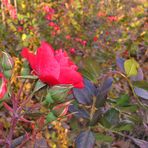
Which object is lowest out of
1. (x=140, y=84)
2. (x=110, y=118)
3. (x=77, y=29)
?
(x=77, y=29)

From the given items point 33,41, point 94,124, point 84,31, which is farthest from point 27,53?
point 84,31

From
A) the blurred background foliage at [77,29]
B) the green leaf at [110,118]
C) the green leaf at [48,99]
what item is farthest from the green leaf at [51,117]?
the blurred background foliage at [77,29]

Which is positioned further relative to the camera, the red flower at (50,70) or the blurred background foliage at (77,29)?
the blurred background foliage at (77,29)

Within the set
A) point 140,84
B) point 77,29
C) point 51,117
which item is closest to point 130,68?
point 140,84

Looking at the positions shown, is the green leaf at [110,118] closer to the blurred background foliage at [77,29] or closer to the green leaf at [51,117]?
the green leaf at [51,117]

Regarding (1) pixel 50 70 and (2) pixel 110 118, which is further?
(2) pixel 110 118

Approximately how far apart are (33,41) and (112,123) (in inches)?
79.1

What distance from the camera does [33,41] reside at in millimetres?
2939

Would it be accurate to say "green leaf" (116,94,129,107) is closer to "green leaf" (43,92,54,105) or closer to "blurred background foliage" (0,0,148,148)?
"green leaf" (43,92,54,105)

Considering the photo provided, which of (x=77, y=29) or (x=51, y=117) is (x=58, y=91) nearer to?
(x=51, y=117)

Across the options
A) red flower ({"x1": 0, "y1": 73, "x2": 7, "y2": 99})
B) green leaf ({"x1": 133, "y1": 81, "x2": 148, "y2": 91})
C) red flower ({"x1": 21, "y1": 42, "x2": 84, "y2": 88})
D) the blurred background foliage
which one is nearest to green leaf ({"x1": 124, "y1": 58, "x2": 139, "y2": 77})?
green leaf ({"x1": 133, "y1": 81, "x2": 148, "y2": 91})

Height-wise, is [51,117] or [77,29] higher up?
[51,117]

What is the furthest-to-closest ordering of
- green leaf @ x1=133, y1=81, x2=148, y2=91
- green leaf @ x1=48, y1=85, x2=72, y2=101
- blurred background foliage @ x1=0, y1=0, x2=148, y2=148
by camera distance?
blurred background foliage @ x1=0, y1=0, x2=148, y2=148, green leaf @ x1=133, y1=81, x2=148, y2=91, green leaf @ x1=48, y1=85, x2=72, y2=101

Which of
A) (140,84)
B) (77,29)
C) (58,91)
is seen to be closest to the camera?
(58,91)
